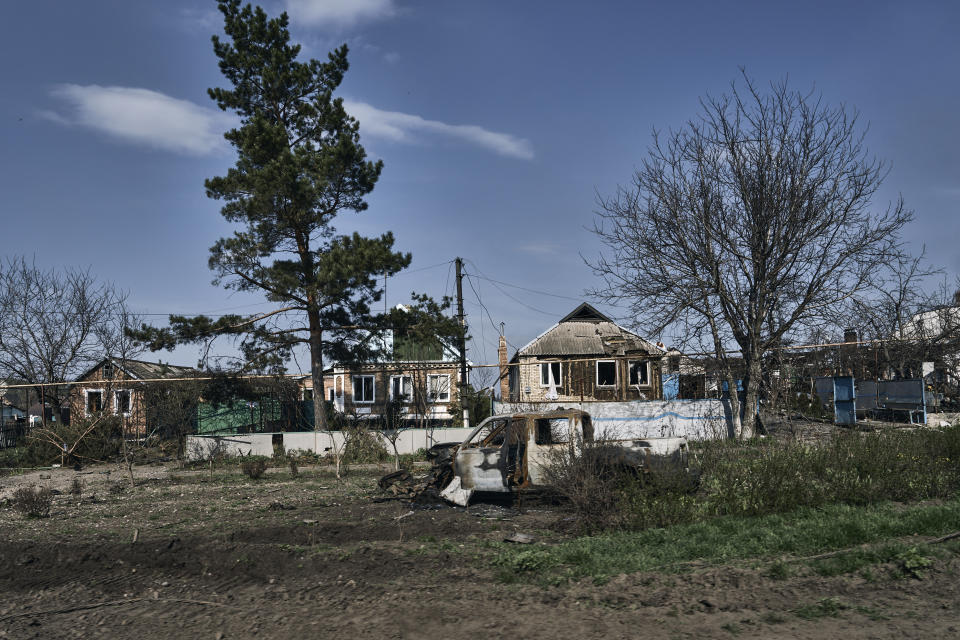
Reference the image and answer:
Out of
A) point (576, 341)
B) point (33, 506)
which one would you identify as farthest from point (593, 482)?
point (576, 341)

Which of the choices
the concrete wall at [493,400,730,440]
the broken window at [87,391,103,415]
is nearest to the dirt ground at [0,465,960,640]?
the concrete wall at [493,400,730,440]

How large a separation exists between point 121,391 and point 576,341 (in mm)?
21872

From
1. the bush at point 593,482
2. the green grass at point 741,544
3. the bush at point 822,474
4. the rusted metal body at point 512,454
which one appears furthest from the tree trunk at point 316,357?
the green grass at point 741,544

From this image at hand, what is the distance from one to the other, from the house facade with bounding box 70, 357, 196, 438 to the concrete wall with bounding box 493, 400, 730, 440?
12184mm

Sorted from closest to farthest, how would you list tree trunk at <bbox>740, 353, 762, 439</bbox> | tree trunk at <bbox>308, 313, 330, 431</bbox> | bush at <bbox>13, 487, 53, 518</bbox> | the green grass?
the green grass
bush at <bbox>13, 487, 53, 518</bbox>
tree trunk at <bbox>740, 353, 762, 439</bbox>
tree trunk at <bbox>308, 313, 330, 431</bbox>

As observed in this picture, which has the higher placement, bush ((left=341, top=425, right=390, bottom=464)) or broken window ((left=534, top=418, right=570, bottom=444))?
broken window ((left=534, top=418, right=570, bottom=444))

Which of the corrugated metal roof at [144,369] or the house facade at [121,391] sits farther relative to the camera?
the corrugated metal roof at [144,369]

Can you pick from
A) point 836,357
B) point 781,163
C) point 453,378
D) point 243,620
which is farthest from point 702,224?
point 243,620

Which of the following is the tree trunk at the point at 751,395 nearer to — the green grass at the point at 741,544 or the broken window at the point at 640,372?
the green grass at the point at 741,544

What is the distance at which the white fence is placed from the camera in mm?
19500

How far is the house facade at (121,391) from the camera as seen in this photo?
20.4 m

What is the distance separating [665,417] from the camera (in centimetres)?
1922

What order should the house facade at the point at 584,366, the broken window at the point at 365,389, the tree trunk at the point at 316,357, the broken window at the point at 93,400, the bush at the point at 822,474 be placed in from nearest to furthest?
the bush at the point at 822,474 < the tree trunk at the point at 316,357 < the broken window at the point at 93,400 < the house facade at the point at 584,366 < the broken window at the point at 365,389

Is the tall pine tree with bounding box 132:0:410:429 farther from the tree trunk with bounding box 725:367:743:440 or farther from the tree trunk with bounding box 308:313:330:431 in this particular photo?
the tree trunk with bounding box 725:367:743:440
